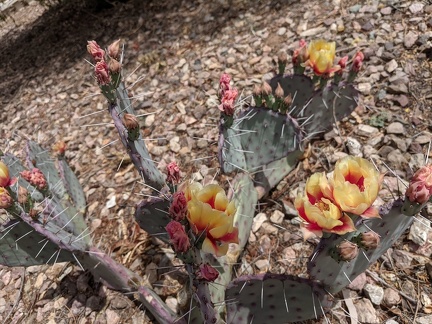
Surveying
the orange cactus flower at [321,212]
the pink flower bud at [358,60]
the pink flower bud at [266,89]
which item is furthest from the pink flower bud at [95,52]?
the pink flower bud at [358,60]

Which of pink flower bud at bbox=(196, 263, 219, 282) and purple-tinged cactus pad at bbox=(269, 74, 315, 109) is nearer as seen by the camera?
pink flower bud at bbox=(196, 263, 219, 282)

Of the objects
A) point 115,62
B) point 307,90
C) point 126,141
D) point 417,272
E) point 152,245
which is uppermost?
point 115,62

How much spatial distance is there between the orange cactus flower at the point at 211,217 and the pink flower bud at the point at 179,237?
0.05 m

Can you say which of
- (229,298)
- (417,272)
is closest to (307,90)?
(417,272)

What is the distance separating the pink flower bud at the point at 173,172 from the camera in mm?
1198

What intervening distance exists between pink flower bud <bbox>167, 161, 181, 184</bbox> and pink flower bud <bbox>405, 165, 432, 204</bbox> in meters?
0.67

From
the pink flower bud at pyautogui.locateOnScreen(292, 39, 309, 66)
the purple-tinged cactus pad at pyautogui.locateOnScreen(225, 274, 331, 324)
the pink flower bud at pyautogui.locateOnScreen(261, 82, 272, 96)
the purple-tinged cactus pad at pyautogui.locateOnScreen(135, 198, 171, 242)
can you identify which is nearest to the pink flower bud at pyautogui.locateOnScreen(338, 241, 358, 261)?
the purple-tinged cactus pad at pyautogui.locateOnScreen(225, 274, 331, 324)

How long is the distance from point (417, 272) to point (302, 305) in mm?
574

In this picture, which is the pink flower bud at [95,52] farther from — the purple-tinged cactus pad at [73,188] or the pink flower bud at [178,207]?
the purple-tinged cactus pad at [73,188]

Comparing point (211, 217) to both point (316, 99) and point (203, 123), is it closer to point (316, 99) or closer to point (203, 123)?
point (316, 99)

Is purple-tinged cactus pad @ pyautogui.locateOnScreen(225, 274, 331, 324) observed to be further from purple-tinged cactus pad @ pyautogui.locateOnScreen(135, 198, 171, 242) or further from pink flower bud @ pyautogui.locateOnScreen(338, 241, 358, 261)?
purple-tinged cactus pad @ pyautogui.locateOnScreen(135, 198, 171, 242)

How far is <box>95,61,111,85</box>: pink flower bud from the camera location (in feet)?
3.89

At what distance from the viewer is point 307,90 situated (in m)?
1.83

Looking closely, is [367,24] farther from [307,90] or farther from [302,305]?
[302,305]
